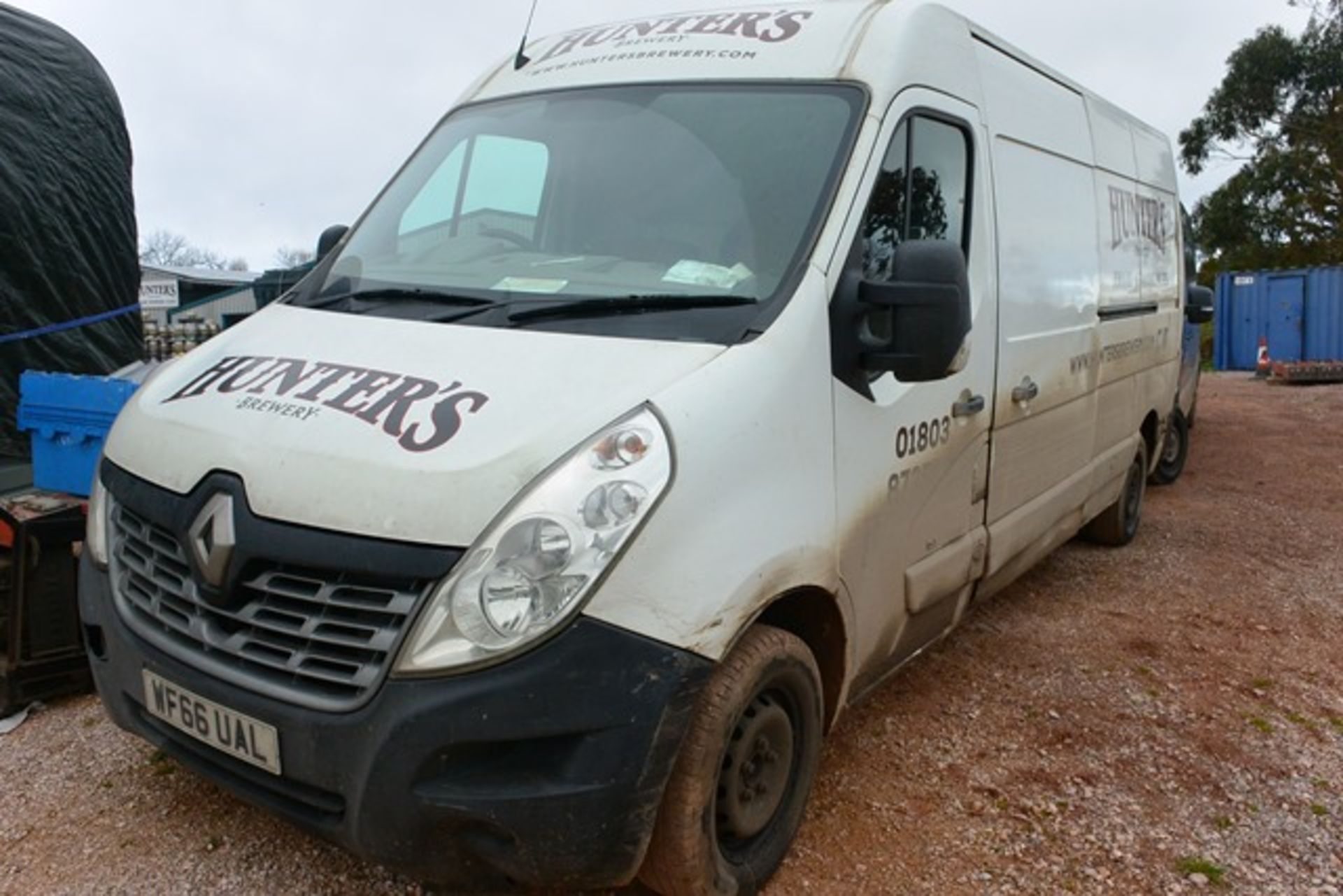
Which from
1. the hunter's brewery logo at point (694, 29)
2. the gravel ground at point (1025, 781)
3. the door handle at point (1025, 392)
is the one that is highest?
the hunter's brewery logo at point (694, 29)

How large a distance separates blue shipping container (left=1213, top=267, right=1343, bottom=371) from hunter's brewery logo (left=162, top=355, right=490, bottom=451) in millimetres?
22488

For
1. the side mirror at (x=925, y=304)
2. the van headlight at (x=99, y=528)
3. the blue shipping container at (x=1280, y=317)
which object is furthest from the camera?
the blue shipping container at (x=1280, y=317)

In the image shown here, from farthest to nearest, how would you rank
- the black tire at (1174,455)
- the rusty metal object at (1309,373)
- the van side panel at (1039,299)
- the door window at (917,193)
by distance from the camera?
the rusty metal object at (1309,373) < the black tire at (1174,455) < the van side panel at (1039,299) < the door window at (917,193)

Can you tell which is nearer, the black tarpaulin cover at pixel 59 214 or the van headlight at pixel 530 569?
the van headlight at pixel 530 569

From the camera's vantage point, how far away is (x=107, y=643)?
265cm

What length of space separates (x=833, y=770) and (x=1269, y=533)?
15.9ft

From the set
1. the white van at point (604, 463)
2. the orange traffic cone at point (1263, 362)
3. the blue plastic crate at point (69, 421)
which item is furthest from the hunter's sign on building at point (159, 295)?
the orange traffic cone at point (1263, 362)

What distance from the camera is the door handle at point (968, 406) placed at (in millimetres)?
3369

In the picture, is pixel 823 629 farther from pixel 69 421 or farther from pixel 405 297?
pixel 69 421

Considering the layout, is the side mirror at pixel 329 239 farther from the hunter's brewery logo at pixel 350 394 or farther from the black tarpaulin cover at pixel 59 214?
the black tarpaulin cover at pixel 59 214

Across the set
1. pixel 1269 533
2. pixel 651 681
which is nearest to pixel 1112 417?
pixel 1269 533

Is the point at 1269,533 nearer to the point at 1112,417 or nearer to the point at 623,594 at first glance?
the point at 1112,417

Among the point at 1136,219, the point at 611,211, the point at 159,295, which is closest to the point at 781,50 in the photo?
the point at 611,211

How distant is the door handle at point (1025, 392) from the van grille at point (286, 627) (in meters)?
2.55
